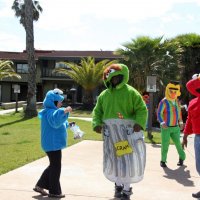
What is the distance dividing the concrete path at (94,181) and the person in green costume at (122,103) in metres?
0.61

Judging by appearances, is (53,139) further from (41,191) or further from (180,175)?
(180,175)

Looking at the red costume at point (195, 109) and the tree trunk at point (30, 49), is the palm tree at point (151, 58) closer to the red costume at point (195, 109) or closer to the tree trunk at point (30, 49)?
the tree trunk at point (30, 49)

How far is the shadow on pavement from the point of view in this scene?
6.59m

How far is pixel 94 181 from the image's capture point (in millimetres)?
6430

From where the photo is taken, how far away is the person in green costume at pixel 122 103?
513 centimetres

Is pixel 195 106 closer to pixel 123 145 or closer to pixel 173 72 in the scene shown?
pixel 123 145

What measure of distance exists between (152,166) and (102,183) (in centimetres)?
181

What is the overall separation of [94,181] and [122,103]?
1792 millimetres

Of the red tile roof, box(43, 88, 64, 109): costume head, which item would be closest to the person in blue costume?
box(43, 88, 64, 109): costume head

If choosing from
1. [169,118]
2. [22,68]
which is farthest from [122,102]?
[22,68]

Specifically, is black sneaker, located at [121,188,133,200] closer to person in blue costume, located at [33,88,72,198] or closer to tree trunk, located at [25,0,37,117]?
person in blue costume, located at [33,88,72,198]

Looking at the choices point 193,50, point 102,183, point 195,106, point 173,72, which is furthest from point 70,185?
point 193,50

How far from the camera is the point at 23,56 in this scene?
39.7 m

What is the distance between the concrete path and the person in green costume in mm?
612
